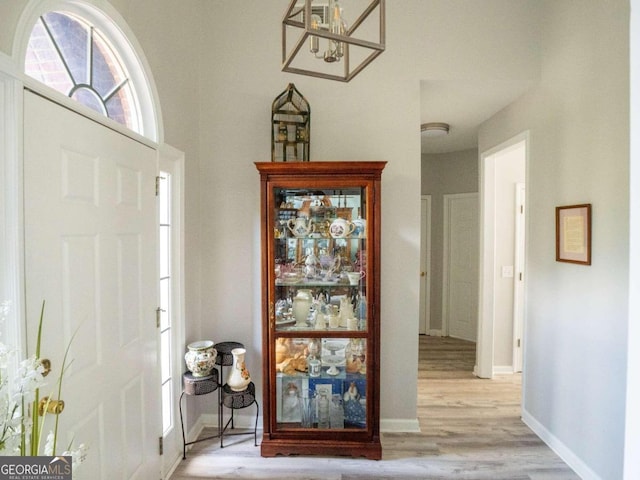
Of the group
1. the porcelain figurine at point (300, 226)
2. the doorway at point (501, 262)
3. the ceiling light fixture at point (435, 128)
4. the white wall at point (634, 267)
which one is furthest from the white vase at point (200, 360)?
the ceiling light fixture at point (435, 128)

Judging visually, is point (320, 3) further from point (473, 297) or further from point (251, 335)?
point (473, 297)

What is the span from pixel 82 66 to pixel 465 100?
278cm

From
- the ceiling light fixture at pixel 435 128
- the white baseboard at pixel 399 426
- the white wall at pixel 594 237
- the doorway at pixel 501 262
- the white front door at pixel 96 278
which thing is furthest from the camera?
the ceiling light fixture at pixel 435 128

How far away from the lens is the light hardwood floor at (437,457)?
2033 mm

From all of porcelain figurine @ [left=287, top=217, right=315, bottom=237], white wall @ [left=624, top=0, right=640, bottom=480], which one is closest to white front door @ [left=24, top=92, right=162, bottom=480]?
porcelain figurine @ [left=287, top=217, right=315, bottom=237]

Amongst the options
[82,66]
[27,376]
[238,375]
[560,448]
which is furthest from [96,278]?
[560,448]

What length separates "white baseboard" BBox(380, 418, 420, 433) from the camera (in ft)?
8.11

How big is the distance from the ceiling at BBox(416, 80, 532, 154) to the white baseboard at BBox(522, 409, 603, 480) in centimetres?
245

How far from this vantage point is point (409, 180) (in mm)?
2457

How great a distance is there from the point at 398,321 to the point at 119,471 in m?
1.89

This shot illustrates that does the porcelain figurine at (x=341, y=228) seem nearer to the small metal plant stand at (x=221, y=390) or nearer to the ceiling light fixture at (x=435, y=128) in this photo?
the small metal plant stand at (x=221, y=390)

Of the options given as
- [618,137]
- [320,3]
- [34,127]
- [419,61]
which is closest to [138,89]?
[34,127]

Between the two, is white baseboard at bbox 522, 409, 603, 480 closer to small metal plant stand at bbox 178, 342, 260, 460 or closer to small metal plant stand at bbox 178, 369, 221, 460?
small metal plant stand at bbox 178, 342, 260, 460

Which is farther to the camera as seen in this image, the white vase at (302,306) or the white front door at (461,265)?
the white front door at (461,265)
